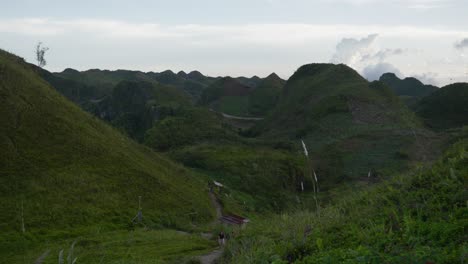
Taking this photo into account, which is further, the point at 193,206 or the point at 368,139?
the point at 368,139

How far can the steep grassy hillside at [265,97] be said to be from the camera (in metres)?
152

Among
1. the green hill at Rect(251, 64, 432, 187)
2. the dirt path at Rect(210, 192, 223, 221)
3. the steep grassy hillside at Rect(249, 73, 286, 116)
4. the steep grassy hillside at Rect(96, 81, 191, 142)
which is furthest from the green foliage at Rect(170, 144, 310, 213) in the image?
the steep grassy hillside at Rect(249, 73, 286, 116)

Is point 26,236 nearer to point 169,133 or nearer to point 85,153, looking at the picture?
point 85,153

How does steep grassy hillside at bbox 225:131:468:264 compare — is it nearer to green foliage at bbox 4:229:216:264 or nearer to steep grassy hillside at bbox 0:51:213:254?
green foliage at bbox 4:229:216:264

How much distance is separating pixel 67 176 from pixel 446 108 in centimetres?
9815

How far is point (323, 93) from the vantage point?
108812mm

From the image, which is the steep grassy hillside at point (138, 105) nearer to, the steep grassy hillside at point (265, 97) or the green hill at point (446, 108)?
the steep grassy hillside at point (265, 97)

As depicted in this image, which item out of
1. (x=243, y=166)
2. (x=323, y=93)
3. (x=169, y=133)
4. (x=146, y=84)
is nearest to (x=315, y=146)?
(x=243, y=166)

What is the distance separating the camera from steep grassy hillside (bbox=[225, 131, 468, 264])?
24.2 ft

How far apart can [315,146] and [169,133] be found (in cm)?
2996

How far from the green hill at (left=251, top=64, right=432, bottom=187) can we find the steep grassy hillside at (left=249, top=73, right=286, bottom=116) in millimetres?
16738

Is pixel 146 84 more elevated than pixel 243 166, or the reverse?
pixel 146 84

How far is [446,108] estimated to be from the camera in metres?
104

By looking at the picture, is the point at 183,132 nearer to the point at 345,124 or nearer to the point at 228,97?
the point at 345,124
